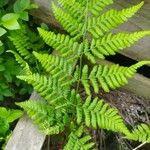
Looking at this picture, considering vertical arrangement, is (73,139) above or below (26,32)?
below

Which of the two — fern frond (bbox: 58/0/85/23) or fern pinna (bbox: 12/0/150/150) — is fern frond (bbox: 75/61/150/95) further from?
fern frond (bbox: 58/0/85/23)

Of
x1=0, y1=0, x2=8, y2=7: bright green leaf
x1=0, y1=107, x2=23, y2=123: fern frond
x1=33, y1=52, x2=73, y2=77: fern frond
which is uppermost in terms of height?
x1=0, y1=0, x2=8, y2=7: bright green leaf

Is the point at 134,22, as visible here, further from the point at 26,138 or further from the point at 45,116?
the point at 26,138

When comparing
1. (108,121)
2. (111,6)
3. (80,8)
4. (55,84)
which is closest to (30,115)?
(55,84)

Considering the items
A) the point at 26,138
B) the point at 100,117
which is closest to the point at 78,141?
the point at 100,117

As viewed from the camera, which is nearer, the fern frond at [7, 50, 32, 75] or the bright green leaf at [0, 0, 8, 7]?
the fern frond at [7, 50, 32, 75]

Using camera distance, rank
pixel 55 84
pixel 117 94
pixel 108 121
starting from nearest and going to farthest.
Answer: pixel 108 121 → pixel 55 84 → pixel 117 94

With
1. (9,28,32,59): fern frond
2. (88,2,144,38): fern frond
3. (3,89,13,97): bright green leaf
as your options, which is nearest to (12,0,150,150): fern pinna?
(88,2,144,38): fern frond

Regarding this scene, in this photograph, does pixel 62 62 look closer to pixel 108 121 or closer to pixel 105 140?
pixel 108 121
